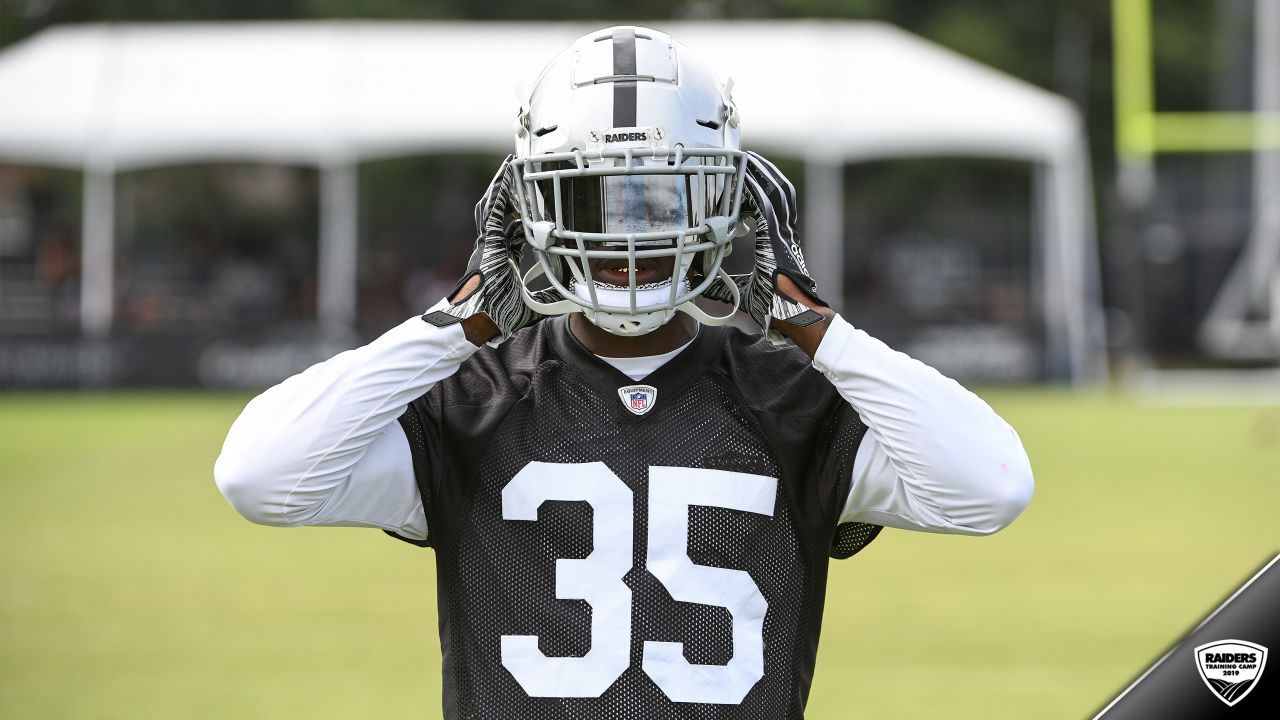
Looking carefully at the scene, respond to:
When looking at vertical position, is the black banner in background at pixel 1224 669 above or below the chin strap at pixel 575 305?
below

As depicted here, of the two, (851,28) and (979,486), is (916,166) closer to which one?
(851,28)

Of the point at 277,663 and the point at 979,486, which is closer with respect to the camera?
the point at 979,486

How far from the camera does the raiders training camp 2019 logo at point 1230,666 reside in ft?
4.49

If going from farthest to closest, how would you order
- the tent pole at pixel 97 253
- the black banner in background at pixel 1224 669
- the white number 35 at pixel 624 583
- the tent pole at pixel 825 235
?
1. the tent pole at pixel 825 235
2. the tent pole at pixel 97 253
3. the white number 35 at pixel 624 583
4. the black banner in background at pixel 1224 669

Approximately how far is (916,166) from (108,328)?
42.7 feet

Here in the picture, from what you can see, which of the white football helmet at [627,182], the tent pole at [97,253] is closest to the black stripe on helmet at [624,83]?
the white football helmet at [627,182]

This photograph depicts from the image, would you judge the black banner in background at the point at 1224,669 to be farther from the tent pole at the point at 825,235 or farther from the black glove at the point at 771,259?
the tent pole at the point at 825,235

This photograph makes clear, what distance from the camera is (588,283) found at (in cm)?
234

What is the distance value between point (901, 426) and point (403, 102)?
15.9 meters

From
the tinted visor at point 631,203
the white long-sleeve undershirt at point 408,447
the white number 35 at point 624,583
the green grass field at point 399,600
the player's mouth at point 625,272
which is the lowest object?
the green grass field at point 399,600

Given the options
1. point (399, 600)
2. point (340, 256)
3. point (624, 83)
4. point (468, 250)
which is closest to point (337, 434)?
point (624, 83)

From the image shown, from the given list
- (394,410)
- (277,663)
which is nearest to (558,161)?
(394,410)

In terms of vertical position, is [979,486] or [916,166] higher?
[916,166]

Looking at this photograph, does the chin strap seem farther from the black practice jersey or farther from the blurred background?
the blurred background
